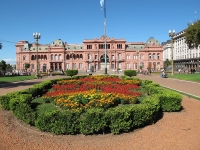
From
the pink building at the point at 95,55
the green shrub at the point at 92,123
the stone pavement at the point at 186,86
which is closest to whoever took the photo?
the green shrub at the point at 92,123

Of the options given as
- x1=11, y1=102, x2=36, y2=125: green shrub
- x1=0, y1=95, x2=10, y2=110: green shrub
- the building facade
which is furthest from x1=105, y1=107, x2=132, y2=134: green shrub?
the building facade

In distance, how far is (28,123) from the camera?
753 centimetres

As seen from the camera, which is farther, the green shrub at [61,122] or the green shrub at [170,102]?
the green shrub at [170,102]

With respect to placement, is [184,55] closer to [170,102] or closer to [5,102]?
[170,102]

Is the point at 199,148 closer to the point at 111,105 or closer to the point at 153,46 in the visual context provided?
the point at 111,105

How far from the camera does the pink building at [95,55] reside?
7675 cm

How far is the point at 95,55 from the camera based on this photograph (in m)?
77.6

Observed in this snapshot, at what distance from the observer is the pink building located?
7675 centimetres

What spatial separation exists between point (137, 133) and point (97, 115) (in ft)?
4.81

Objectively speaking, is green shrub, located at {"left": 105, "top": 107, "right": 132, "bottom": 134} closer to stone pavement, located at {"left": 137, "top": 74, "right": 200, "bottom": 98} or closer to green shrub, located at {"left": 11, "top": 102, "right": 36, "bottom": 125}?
green shrub, located at {"left": 11, "top": 102, "right": 36, "bottom": 125}

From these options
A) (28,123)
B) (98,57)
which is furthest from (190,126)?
(98,57)

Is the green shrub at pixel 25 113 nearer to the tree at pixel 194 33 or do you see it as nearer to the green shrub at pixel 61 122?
the green shrub at pixel 61 122

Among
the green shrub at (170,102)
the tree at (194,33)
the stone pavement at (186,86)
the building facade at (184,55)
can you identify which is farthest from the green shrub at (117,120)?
the building facade at (184,55)

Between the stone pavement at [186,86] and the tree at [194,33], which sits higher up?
the tree at [194,33]
